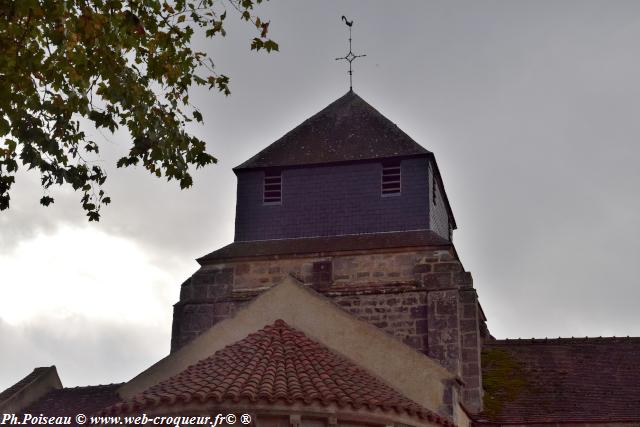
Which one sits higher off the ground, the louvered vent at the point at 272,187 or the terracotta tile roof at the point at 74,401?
the louvered vent at the point at 272,187

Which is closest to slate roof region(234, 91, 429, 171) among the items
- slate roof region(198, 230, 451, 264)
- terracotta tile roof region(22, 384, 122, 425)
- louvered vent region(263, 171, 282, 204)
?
louvered vent region(263, 171, 282, 204)

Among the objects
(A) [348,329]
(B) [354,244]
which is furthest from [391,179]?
(A) [348,329]

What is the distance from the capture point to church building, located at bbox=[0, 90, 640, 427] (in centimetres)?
1122

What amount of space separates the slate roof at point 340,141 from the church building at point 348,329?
0.13ft

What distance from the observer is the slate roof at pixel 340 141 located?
61.3ft

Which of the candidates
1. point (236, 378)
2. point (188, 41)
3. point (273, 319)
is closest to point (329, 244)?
point (273, 319)

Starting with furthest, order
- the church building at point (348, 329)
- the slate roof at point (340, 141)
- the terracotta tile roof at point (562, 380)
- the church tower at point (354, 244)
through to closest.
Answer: the slate roof at point (340, 141), the church tower at point (354, 244), the terracotta tile roof at point (562, 380), the church building at point (348, 329)

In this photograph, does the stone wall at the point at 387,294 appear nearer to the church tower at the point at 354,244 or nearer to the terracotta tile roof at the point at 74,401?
the church tower at the point at 354,244

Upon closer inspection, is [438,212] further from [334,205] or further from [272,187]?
[272,187]

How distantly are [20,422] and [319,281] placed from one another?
6.13 meters

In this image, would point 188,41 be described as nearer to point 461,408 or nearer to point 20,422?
point 461,408

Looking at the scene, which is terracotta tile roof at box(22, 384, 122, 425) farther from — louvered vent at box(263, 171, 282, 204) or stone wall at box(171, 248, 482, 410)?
louvered vent at box(263, 171, 282, 204)

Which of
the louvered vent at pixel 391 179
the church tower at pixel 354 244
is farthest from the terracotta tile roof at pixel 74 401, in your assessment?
the louvered vent at pixel 391 179

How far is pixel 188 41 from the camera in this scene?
9133 mm
